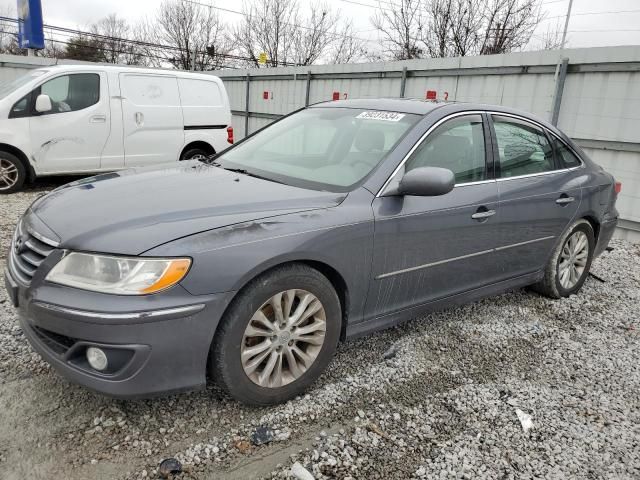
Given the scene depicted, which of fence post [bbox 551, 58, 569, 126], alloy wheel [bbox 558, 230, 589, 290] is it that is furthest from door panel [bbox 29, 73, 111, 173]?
fence post [bbox 551, 58, 569, 126]

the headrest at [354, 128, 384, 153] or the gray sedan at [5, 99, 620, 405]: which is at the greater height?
the headrest at [354, 128, 384, 153]

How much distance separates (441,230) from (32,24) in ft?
48.4

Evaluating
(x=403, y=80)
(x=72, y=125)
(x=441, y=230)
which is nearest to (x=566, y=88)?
(x=403, y=80)

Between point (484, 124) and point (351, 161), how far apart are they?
3.56 ft

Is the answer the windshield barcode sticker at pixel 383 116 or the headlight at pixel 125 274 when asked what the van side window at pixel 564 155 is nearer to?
the windshield barcode sticker at pixel 383 116

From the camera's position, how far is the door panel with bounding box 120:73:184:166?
758 cm

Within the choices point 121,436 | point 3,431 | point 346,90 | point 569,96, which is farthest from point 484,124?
point 346,90

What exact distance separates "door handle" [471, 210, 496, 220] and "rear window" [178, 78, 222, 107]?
608 centimetres

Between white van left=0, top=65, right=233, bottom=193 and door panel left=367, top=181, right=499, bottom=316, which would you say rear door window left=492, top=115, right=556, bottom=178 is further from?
white van left=0, top=65, right=233, bottom=193

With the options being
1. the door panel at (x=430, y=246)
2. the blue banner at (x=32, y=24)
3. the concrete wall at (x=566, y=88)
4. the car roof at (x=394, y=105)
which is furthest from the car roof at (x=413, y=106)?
the blue banner at (x=32, y=24)

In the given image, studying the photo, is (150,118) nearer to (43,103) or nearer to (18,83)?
(43,103)

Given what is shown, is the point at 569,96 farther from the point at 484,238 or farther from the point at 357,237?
the point at 357,237

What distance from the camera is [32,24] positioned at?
13633 millimetres

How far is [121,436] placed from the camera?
7.55 feet
